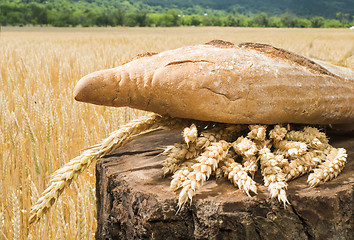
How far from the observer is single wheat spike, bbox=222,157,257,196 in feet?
2.50

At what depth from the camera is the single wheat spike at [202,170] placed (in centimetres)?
73

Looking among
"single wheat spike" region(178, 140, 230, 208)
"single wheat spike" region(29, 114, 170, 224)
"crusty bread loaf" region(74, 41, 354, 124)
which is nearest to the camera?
"single wheat spike" region(178, 140, 230, 208)

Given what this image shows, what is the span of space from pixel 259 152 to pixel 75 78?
2.38m

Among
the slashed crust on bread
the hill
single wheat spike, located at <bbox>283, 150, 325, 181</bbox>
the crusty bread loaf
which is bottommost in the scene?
single wheat spike, located at <bbox>283, 150, 325, 181</bbox>

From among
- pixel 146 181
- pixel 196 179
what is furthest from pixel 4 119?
pixel 196 179

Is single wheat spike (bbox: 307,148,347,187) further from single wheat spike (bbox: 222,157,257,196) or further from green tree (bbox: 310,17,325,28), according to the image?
green tree (bbox: 310,17,325,28)

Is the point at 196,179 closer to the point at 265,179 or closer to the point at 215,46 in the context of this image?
the point at 265,179

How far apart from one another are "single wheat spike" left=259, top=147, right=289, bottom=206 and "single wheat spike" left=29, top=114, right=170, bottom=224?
0.33 metres

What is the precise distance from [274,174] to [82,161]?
50 centimetres

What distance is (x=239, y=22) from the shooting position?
4088cm

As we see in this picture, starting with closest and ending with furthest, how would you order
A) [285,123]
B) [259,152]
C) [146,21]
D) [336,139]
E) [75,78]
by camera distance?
[259,152] → [285,123] → [336,139] → [75,78] → [146,21]

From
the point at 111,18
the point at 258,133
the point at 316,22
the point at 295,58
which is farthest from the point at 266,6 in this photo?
the point at 258,133

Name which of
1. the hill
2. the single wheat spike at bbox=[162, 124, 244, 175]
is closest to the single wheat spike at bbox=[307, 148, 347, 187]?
the single wheat spike at bbox=[162, 124, 244, 175]

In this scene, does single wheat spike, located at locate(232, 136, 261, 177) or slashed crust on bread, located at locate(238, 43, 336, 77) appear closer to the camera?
single wheat spike, located at locate(232, 136, 261, 177)
